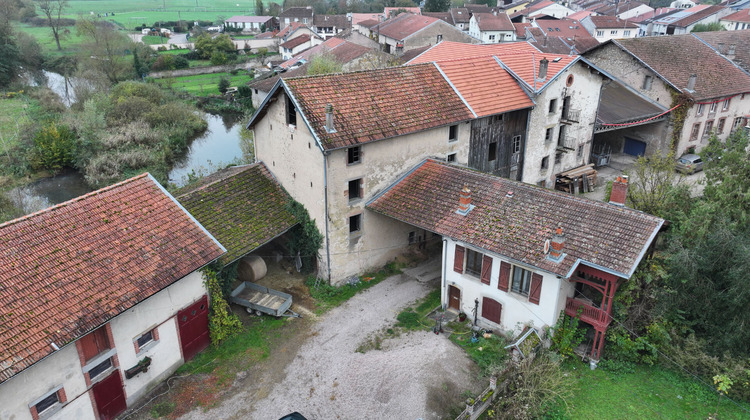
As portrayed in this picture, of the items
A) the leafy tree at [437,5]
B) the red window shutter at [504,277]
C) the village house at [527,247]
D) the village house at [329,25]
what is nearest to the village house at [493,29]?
the leafy tree at [437,5]

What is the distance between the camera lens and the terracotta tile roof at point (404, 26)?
70.4m

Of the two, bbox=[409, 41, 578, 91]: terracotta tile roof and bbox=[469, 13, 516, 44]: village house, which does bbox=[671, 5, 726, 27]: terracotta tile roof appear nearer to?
bbox=[469, 13, 516, 44]: village house

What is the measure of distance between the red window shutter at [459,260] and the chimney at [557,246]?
3855 millimetres

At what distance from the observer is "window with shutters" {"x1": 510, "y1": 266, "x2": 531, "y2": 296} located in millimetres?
19203

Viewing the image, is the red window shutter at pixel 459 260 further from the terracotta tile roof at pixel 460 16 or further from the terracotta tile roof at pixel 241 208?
the terracotta tile roof at pixel 460 16

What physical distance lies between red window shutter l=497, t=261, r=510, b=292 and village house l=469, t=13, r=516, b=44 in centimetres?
7421

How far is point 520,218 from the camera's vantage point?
19.7 metres

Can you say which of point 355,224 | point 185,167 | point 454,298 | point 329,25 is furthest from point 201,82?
point 454,298

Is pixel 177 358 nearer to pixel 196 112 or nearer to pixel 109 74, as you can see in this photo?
pixel 196 112

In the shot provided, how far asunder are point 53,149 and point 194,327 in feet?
111

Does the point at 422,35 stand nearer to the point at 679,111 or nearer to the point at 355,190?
the point at 679,111

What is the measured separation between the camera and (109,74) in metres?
66.0

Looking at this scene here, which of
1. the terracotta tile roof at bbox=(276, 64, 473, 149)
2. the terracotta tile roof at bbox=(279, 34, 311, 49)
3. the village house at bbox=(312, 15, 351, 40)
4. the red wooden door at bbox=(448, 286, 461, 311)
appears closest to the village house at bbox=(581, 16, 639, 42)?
the village house at bbox=(312, 15, 351, 40)

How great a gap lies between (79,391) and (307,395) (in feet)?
23.8
